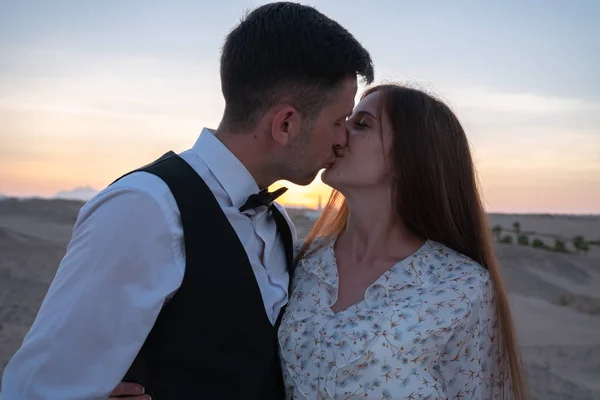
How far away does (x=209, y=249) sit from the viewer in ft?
7.11

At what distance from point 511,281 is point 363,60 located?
512 inches

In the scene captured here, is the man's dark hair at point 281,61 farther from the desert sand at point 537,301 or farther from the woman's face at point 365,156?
the desert sand at point 537,301

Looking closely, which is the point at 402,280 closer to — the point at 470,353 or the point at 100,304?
the point at 470,353

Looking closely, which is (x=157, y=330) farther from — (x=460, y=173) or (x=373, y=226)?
(x=460, y=173)

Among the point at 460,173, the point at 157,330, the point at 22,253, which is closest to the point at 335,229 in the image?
the point at 460,173

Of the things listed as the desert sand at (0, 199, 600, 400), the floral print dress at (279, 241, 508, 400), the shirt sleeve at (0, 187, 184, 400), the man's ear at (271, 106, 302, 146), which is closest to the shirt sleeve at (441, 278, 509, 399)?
the floral print dress at (279, 241, 508, 400)

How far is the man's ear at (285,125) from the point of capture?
249 cm

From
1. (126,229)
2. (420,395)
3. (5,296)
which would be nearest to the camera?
(126,229)

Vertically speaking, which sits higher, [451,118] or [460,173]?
[451,118]

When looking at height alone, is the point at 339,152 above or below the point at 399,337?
above

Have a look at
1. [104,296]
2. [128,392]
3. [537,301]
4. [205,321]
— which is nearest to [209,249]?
[205,321]

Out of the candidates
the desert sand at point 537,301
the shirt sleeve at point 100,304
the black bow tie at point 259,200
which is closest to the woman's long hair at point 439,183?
the black bow tie at point 259,200

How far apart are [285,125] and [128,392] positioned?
1125 mm

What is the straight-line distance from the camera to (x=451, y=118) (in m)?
2.90
